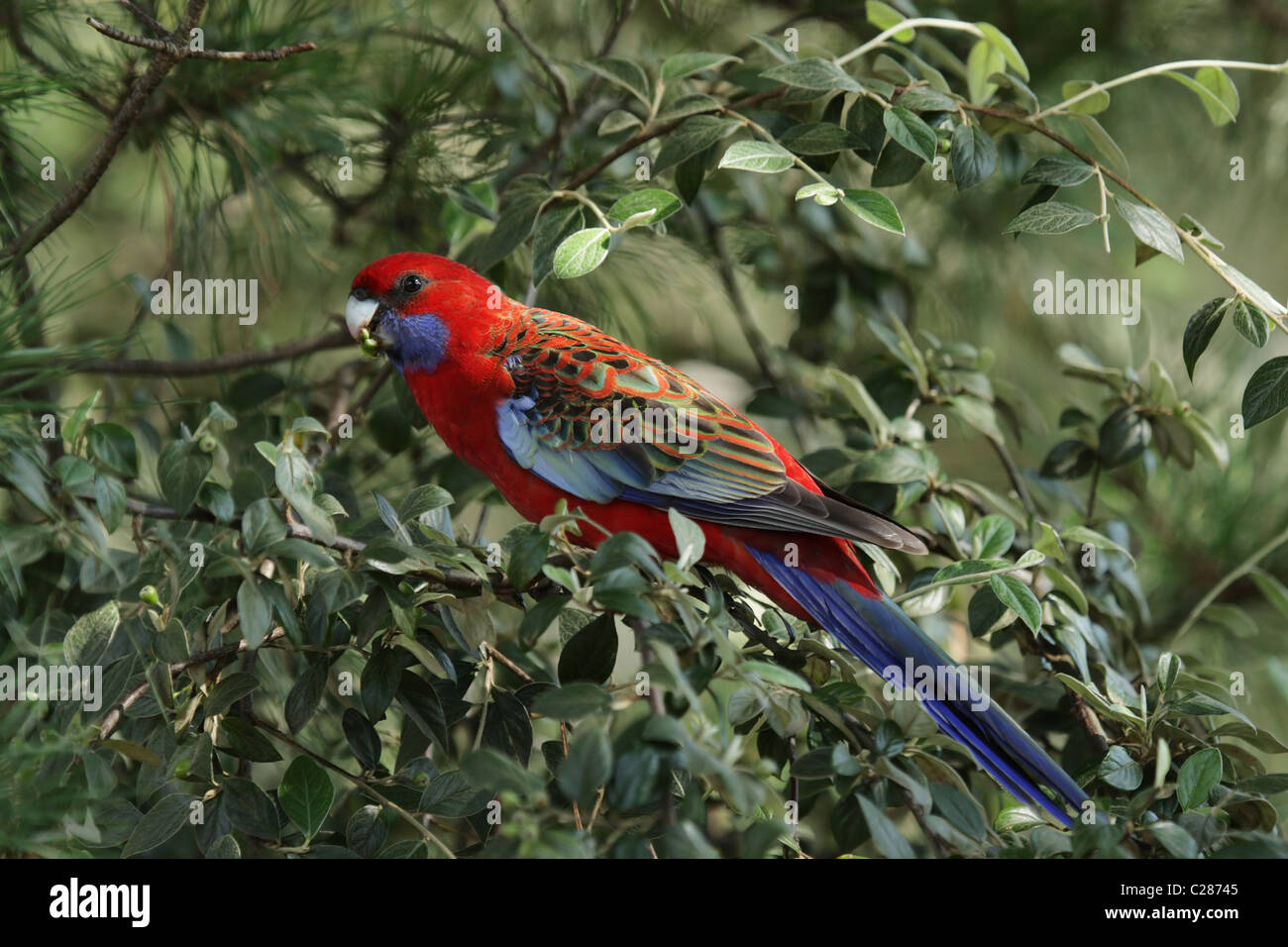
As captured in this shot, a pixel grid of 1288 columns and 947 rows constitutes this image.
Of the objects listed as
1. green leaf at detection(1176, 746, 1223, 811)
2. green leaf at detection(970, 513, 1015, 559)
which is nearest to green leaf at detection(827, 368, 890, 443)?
green leaf at detection(970, 513, 1015, 559)

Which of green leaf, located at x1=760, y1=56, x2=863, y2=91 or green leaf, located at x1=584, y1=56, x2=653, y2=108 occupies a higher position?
green leaf, located at x1=584, y1=56, x2=653, y2=108

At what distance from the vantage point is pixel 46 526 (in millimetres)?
1269

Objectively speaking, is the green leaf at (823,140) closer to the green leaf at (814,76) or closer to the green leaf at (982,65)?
the green leaf at (814,76)

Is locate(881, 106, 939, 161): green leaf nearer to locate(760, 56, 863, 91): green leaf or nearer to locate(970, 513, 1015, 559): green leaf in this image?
locate(760, 56, 863, 91): green leaf

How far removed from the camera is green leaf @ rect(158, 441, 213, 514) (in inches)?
47.1

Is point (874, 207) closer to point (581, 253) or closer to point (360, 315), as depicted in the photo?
point (581, 253)

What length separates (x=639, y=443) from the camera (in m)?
1.54

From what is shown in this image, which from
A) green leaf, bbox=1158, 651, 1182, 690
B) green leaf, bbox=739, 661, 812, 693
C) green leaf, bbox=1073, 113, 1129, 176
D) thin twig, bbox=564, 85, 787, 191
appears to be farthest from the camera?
thin twig, bbox=564, 85, 787, 191

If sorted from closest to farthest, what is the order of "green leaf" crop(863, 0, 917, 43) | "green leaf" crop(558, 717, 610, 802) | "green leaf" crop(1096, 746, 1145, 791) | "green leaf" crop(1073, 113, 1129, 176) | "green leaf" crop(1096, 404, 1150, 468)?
"green leaf" crop(558, 717, 610, 802)
"green leaf" crop(1096, 746, 1145, 791)
"green leaf" crop(1073, 113, 1129, 176)
"green leaf" crop(863, 0, 917, 43)
"green leaf" crop(1096, 404, 1150, 468)

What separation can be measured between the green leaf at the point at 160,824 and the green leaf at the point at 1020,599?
0.93m

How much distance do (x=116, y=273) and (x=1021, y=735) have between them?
237 cm

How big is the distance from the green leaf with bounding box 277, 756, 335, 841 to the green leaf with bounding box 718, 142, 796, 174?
857 mm
